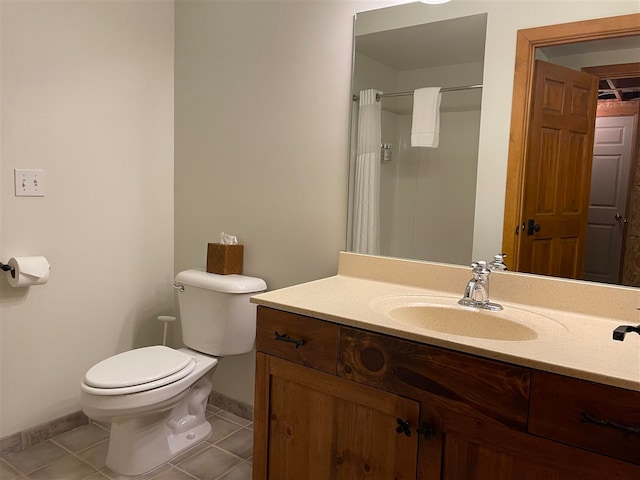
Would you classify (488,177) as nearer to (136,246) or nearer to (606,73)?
(606,73)

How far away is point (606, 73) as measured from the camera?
55.9 inches

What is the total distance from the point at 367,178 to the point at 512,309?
745 millimetres

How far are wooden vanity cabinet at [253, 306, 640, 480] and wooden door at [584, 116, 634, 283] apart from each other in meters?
0.59

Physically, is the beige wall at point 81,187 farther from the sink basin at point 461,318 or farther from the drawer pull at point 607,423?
the drawer pull at point 607,423

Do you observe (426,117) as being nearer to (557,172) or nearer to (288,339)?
(557,172)

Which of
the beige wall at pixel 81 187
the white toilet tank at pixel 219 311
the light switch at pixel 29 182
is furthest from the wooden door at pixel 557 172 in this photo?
the light switch at pixel 29 182

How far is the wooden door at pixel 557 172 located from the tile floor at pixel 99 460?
1.43 meters

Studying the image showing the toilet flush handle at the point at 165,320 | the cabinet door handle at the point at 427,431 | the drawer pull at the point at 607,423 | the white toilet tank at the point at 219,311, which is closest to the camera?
the drawer pull at the point at 607,423

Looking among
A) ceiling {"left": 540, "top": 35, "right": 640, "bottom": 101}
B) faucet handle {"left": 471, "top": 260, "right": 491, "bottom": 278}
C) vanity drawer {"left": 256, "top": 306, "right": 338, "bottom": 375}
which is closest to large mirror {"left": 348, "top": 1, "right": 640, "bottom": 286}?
ceiling {"left": 540, "top": 35, "right": 640, "bottom": 101}

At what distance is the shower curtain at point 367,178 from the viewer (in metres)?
1.88

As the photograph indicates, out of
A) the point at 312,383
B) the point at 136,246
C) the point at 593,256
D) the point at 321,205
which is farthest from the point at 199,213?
the point at 593,256

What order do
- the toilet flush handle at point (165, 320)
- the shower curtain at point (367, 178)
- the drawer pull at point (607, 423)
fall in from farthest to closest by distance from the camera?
1. the toilet flush handle at point (165, 320)
2. the shower curtain at point (367, 178)
3. the drawer pull at point (607, 423)

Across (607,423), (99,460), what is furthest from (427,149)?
(99,460)

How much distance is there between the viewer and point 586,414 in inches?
39.3
